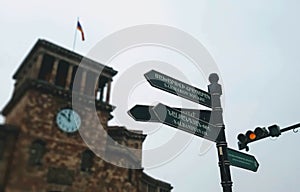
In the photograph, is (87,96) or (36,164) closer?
(36,164)

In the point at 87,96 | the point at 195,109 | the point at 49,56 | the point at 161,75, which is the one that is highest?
the point at 49,56

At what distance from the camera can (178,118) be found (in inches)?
356

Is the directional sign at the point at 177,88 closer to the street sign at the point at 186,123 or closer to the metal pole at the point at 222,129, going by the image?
the metal pole at the point at 222,129

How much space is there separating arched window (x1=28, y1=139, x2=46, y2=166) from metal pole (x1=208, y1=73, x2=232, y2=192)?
917cm

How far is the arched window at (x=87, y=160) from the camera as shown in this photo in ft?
53.0

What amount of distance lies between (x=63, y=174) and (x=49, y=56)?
682cm

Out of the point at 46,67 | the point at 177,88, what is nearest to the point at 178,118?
the point at 177,88

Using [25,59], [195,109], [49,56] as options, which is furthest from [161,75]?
[25,59]

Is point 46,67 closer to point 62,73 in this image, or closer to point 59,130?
point 62,73

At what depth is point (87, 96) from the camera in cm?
1722

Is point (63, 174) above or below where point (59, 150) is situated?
below

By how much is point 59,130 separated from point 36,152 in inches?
63.9

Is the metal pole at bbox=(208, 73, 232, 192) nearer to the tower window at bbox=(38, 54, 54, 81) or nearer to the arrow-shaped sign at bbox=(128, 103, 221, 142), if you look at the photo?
the arrow-shaped sign at bbox=(128, 103, 221, 142)

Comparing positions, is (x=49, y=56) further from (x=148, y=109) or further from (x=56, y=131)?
(x=148, y=109)
